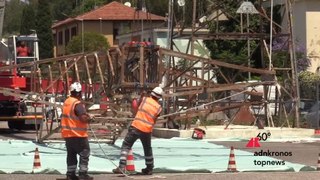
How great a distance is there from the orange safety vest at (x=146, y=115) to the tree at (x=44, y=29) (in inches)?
3038

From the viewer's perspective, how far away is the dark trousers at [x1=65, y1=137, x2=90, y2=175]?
523 inches

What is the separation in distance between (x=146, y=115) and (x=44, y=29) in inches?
3142

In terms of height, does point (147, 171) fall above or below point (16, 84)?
below

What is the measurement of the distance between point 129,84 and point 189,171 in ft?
12.6

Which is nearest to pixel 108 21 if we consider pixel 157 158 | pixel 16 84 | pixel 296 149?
pixel 16 84

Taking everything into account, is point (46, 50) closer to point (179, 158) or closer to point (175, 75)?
point (175, 75)

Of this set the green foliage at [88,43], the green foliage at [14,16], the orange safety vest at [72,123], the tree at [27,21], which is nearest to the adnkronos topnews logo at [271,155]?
the orange safety vest at [72,123]

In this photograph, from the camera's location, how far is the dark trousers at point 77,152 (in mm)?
13281

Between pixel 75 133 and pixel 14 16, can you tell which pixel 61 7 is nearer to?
pixel 14 16

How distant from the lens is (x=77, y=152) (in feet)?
43.9

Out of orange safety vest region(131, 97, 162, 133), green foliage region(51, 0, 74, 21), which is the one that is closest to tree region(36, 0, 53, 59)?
green foliage region(51, 0, 74, 21)

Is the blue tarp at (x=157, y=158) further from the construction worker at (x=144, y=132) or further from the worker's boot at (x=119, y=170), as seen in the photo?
the construction worker at (x=144, y=132)

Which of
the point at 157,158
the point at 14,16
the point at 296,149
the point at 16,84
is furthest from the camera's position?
the point at 14,16

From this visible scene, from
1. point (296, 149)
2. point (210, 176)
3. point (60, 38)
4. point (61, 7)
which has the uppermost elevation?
point (61, 7)
